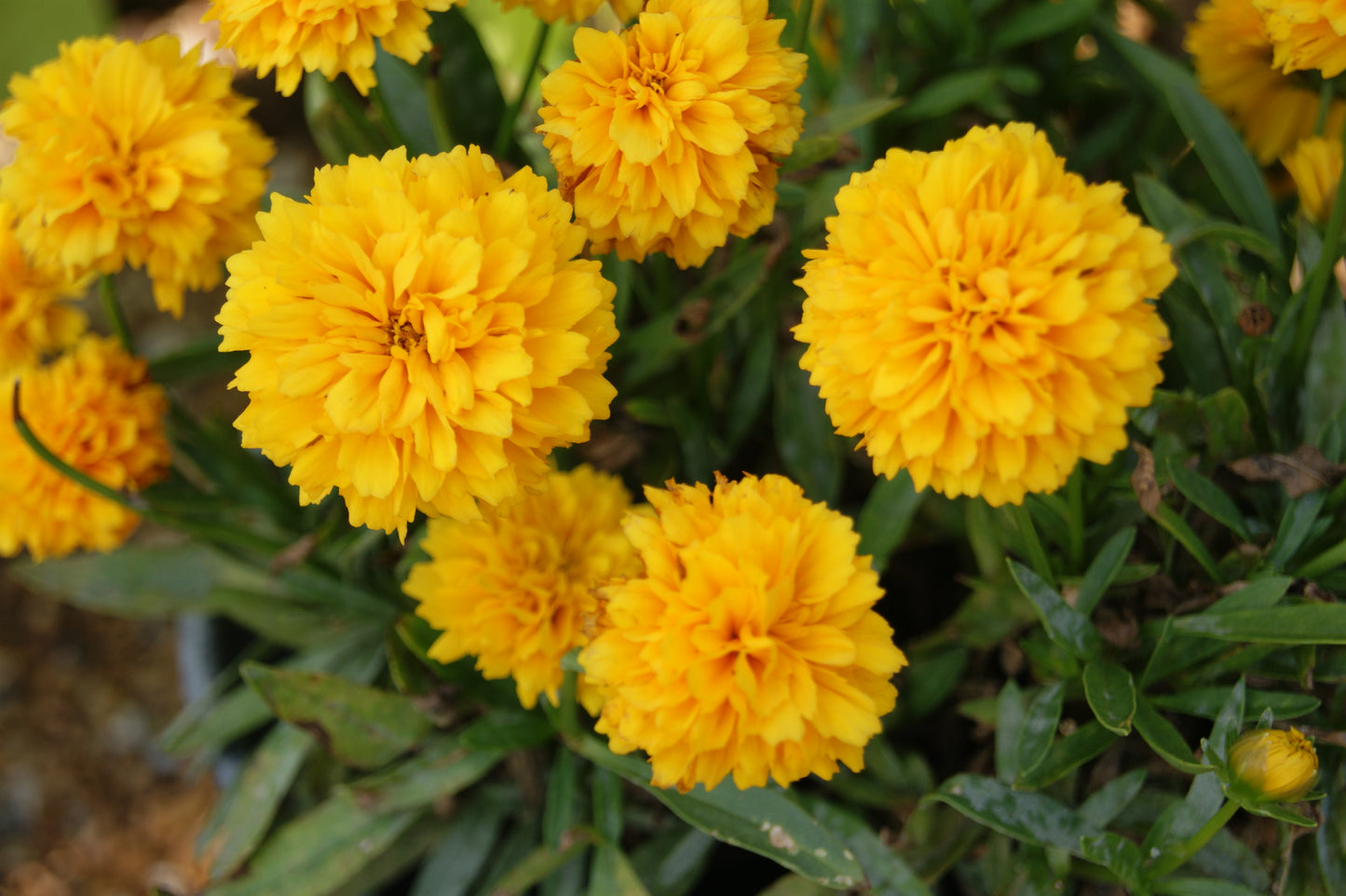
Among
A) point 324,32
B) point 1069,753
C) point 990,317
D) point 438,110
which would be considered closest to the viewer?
point 990,317

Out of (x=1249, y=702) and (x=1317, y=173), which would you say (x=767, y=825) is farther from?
(x=1317, y=173)

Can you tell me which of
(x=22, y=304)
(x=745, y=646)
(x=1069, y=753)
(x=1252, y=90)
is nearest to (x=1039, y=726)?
(x=1069, y=753)

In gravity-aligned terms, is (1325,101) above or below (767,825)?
above

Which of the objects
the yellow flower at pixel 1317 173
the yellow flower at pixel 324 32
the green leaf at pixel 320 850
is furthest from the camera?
the green leaf at pixel 320 850

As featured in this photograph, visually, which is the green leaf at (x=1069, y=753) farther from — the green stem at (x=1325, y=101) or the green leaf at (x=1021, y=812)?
the green stem at (x=1325, y=101)

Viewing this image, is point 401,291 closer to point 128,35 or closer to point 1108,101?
point 1108,101

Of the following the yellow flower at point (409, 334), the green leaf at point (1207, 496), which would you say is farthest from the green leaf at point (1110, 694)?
the yellow flower at point (409, 334)

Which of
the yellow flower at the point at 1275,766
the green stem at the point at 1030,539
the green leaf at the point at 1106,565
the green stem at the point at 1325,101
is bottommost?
the yellow flower at the point at 1275,766
